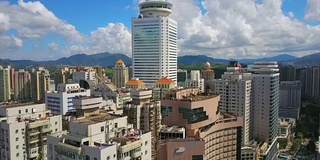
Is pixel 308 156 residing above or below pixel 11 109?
below

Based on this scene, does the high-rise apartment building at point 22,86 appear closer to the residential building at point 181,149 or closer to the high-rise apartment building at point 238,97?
the high-rise apartment building at point 238,97

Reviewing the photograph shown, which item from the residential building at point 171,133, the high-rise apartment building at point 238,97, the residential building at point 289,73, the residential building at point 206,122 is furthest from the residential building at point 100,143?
the residential building at point 289,73

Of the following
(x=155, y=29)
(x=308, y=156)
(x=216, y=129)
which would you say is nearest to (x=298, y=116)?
(x=308, y=156)

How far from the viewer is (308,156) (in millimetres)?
45219

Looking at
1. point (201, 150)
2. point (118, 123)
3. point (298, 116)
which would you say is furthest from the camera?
point (298, 116)

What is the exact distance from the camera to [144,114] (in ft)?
86.4

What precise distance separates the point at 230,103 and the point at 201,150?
23.6 m

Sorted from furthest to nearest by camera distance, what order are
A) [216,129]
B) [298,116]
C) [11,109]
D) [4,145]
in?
[298,116], [216,129], [11,109], [4,145]

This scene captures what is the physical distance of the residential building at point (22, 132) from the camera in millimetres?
20156

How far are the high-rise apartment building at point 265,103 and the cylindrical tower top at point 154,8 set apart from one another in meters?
25.6

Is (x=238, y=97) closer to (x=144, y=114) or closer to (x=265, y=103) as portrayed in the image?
(x=265, y=103)

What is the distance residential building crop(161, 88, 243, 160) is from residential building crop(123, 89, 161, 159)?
7.25 feet

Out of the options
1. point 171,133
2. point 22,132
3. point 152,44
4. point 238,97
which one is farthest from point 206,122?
point 152,44

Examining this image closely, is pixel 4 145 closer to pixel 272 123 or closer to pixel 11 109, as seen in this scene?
pixel 11 109
